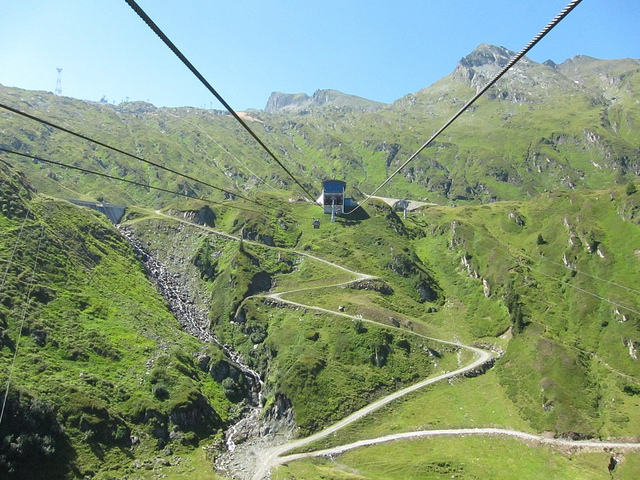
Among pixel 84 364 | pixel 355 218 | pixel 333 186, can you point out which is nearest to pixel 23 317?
pixel 84 364

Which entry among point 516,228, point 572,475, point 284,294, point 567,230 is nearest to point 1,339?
point 284,294

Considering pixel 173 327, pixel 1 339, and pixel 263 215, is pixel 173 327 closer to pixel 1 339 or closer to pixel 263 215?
pixel 1 339

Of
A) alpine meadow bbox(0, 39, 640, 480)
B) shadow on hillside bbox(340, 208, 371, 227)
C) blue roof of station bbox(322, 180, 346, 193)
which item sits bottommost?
alpine meadow bbox(0, 39, 640, 480)

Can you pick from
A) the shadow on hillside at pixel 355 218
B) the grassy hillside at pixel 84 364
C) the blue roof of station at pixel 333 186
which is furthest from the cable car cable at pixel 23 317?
the shadow on hillside at pixel 355 218

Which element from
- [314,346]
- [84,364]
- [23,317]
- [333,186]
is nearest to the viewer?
[84,364]

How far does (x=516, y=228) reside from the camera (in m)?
140

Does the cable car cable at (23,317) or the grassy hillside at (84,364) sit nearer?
the cable car cable at (23,317)

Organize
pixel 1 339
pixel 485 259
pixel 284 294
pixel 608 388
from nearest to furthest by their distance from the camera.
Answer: pixel 1 339 → pixel 608 388 → pixel 284 294 → pixel 485 259

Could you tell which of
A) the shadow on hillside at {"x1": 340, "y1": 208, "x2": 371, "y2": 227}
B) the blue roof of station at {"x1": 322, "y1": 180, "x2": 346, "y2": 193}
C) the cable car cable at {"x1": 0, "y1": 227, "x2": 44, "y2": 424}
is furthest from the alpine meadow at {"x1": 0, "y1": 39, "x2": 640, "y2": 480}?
the blue roof of station at {"x1": 322, "y1": 180, "x2": 346, "y2": 193}

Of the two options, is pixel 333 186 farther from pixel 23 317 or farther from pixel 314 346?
pixel 23 317

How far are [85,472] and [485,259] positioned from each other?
101693 mm

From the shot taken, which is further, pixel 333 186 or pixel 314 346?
pixel 333 186

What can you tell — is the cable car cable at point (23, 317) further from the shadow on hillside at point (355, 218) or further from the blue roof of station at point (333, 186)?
the shadow on hillside at point (355, 218)

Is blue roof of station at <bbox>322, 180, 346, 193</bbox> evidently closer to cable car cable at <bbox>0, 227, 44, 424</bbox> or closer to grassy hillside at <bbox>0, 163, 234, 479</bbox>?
grassy hillside at <bbox>0, 163, 234, 479</bbox>
